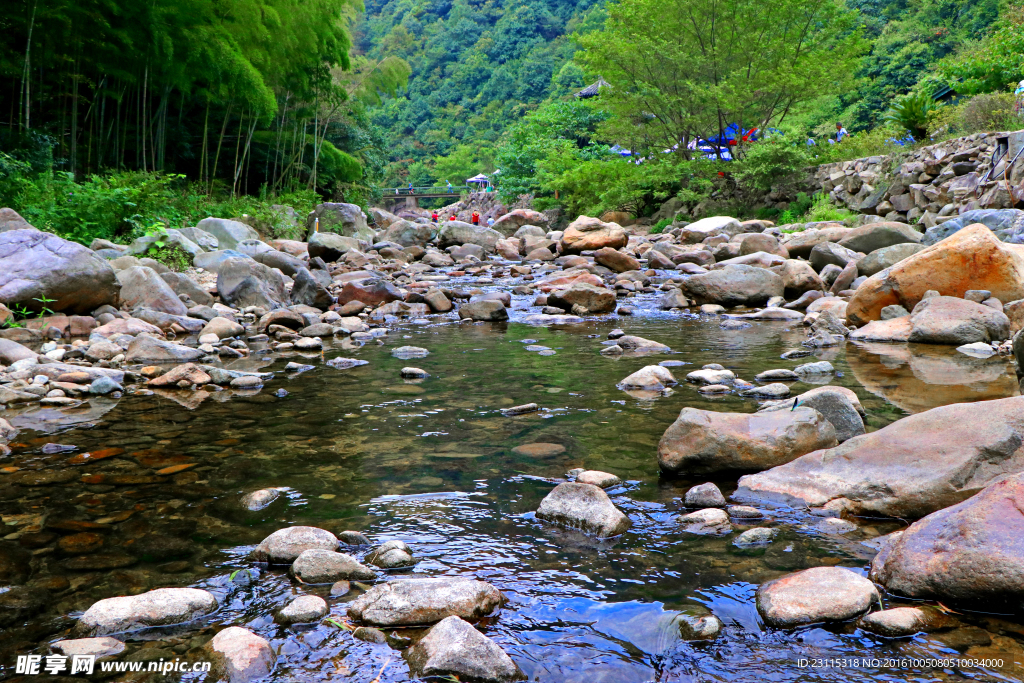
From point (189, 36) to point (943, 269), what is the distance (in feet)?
38.5

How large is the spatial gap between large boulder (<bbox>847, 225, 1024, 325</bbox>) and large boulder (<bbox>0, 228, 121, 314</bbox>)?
7789mm

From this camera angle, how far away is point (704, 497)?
2967 millimetres

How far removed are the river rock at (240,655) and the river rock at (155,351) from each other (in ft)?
15.5

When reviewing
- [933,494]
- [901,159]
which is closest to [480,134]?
[901,159]

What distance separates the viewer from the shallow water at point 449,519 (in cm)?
199

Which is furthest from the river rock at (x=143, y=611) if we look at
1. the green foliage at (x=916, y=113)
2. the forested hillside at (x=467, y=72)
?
the forested hillside at (x=467, y=72)

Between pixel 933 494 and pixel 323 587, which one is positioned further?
pixel 933 494

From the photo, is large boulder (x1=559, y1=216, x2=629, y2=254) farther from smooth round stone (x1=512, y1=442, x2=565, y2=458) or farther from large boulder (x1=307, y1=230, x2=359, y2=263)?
smooth round stone (x1=512, y1=442, x2=565, y2=458)

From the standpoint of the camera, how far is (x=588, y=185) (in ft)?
76.1

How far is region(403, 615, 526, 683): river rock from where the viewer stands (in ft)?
6.15

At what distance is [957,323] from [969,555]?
16.7 ft

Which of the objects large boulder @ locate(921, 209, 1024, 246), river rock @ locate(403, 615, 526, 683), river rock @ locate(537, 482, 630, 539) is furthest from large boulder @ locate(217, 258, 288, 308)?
large boulder @ locate(921, 209, 1024, 246)

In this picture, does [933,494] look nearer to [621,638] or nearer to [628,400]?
[621,638]

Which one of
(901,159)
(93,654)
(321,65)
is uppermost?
(321,65)
